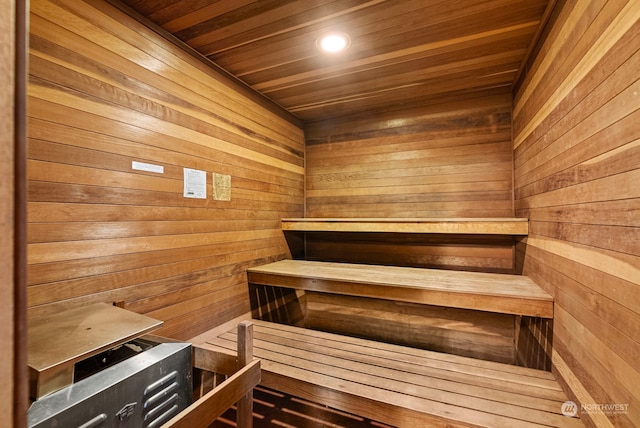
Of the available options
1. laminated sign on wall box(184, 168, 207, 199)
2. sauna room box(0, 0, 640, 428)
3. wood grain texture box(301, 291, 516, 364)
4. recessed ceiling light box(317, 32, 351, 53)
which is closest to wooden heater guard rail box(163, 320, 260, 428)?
sauna room box(0, 0, 640, 428)

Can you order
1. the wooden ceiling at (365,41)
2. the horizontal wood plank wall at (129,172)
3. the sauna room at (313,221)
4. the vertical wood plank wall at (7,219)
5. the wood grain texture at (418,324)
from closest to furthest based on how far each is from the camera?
1. the vertical wood plank wall at (7,219)
2. the sauna room at (313,221)
3. the horizontal wood plank wall at (129,172)
4. the wooden ceiling at (365,41)
5. the wood grain texture at (418,324)

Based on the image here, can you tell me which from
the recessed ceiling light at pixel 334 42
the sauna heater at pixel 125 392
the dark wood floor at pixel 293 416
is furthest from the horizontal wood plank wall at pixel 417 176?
the sauna heater at pixel 125 392

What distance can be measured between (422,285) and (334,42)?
1.71 m

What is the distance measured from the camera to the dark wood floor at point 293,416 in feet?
6.23

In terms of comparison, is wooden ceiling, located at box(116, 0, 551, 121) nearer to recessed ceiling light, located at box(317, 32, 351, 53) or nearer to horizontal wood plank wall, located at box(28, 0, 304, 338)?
recessed ceiling light, located at box(317, 32, 351, 53)

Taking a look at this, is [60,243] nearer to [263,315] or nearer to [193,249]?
[193,249]

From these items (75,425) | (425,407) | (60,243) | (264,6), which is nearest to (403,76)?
(264,6)

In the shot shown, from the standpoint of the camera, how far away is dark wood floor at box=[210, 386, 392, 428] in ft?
6.23

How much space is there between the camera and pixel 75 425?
2.58 ft

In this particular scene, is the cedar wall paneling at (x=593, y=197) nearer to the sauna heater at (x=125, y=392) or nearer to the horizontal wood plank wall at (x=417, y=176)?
the horizontal wood plank wall at (x=417, y=176)

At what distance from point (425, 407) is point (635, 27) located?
1648 mm

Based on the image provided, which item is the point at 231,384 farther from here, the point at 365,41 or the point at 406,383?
the point at 365,41

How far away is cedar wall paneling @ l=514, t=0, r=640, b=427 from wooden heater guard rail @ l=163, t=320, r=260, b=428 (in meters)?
1.27

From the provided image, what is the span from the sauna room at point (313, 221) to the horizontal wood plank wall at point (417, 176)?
0.02 meters
